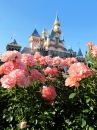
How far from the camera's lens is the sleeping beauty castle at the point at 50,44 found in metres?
42.9

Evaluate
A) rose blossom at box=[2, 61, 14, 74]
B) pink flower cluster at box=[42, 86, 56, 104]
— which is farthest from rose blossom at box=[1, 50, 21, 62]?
pink flower cluster at box=[42, 86, 56, 104]

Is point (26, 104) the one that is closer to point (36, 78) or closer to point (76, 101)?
point (36, 78)

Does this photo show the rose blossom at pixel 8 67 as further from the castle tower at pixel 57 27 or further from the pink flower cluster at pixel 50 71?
the castle tower at pixel 57 27

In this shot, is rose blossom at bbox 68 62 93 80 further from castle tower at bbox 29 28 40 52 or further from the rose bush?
castle tower at bbox 29 28 40 52

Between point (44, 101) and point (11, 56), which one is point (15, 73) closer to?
point (11, 56)

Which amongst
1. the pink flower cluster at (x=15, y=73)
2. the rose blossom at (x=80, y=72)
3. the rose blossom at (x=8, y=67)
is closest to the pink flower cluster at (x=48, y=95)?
the pink flower cluster at (x=15, y=73)

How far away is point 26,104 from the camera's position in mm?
3049

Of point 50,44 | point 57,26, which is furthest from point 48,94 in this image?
point 57,26

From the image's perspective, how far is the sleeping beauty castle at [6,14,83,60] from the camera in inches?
1690

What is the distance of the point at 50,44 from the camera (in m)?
44.9

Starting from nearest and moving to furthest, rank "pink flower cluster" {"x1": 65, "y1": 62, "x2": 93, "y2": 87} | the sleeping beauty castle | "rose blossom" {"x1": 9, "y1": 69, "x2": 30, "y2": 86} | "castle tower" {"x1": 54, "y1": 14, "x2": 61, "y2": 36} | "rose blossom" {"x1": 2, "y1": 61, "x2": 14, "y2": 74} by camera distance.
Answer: "rose blossom" {"x1": 9, "y1": 69, "x2": 30, "y2": 86}, "pink flower cluster" {"x1": 65, "y1": 62, "x2": 93, "y2": 87}, "rose blossom" {"x1": 2, "y1": 61, "x2": 14, "y2": 74}, the sleeping beauty castle, "castle tower" {"x1": 54, "y1": 14, "x2": 61, "y2": 36}

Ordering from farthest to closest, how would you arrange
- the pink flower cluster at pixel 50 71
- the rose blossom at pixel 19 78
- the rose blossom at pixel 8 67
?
the pink flower cluster at pixel 50 71 < the rose blossom at pixel 8 67 < the rose blossom at pixel 19 78

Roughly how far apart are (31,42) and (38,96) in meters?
43.7

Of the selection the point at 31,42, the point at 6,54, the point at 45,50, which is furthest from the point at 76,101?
the point at 31,42
